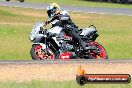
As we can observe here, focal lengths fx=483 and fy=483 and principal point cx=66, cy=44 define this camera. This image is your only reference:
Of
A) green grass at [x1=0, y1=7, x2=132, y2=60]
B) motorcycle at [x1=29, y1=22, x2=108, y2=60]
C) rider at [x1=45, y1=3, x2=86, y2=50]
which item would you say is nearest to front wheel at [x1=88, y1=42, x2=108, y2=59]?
motorcycle at [x1=29, y1=22, x2=108, y2=60]

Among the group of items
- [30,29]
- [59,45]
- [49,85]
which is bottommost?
[30,29]

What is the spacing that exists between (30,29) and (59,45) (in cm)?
1308

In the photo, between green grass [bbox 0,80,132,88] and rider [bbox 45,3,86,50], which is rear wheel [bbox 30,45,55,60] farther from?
green grass [bbox 0,80,132,88]

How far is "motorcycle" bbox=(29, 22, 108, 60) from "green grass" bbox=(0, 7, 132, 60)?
8.56ft

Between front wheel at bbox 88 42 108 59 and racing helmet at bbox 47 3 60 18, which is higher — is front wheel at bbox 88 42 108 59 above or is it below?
below

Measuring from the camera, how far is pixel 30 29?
27281mm

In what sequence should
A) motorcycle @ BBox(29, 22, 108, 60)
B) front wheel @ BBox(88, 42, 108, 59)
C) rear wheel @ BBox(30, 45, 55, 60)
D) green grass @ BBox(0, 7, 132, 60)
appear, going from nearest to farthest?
rear wheel @ BBox(30, 45, 55, 60), motorcycle @ BBox(29, 22, 108, 60), front wheel @ BBox(88, 42, 108, 59), green grass @ BBox(0, 7, 132, 60)

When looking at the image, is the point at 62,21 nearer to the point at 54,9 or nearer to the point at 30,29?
the point at 54,9

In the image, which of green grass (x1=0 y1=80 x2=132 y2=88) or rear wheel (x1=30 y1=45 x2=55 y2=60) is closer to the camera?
green grass (x1=0 y1=80 x2=132 y2=88)

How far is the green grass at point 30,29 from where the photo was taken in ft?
60.5

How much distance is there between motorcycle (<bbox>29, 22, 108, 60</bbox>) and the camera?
46.5 feet

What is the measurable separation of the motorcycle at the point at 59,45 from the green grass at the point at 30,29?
8.56 feet

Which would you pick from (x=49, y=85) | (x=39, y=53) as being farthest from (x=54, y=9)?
(x=49, y=85)

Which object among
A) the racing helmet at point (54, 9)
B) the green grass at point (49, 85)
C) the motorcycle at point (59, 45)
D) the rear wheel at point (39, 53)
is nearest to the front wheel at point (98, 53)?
the motorcycle at point (59, 45)
